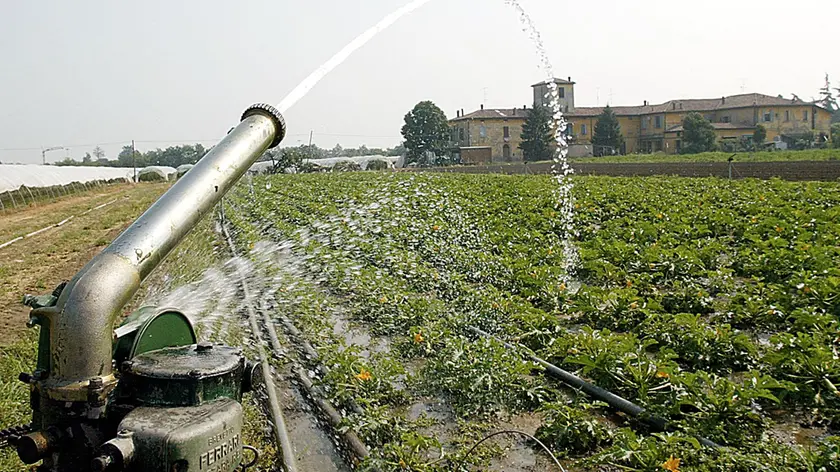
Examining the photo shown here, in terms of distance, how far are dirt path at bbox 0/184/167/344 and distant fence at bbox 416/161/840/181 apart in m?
20.6

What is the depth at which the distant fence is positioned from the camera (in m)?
24.8

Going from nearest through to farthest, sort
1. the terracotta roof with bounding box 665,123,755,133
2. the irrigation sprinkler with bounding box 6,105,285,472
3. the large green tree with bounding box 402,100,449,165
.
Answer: the irrigation sprinkler with bounding box 6,105,285,472 < the large green tree with bounding box 402,100,449,165 < the terracotta roof with bounding box 665,123,755,133

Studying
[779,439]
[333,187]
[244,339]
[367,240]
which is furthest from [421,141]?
[779,439]

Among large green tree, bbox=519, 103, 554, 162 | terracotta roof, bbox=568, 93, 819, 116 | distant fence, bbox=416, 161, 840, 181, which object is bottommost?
distant fence, bbox=416, 161, 840, 181

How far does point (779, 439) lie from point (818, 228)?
7927 millimetres

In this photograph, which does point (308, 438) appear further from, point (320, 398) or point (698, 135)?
point (698, 135)

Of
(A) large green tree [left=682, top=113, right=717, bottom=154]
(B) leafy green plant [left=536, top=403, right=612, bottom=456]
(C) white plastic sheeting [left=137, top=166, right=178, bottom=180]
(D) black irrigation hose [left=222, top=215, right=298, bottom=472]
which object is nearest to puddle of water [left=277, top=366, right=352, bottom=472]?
(D) black irrigation hose [left=222, top=215, right=298, bottom=472]

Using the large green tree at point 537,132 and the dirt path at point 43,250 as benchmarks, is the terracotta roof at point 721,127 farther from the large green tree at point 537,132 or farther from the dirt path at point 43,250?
the dirt path at point 43,250

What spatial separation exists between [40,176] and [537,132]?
27.8 m

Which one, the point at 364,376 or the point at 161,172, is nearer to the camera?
the point at 364,376

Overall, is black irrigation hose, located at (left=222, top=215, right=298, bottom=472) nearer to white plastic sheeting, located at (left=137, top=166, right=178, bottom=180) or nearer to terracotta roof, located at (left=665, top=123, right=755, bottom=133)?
terracotta roof, located at (left=665, top=123, right=755, bottom=133)

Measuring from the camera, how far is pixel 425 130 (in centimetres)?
4619

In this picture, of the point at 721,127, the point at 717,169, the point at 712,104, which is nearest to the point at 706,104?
the point at 712,104

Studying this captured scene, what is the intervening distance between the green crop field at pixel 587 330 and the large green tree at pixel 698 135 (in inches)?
1715
